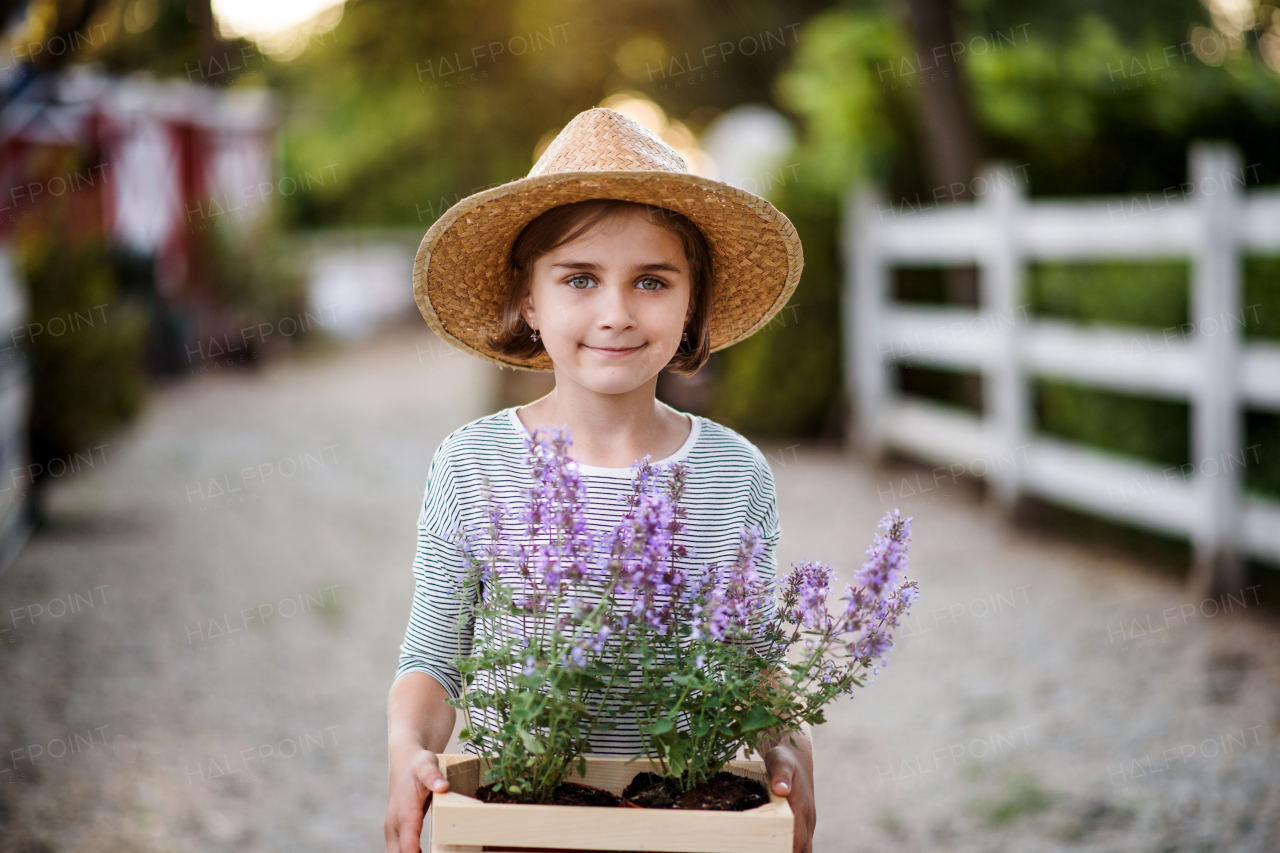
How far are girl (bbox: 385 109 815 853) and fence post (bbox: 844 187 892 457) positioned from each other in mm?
6908

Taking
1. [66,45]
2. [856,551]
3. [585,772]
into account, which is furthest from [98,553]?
[585,772]

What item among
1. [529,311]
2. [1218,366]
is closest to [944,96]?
[1218,366]

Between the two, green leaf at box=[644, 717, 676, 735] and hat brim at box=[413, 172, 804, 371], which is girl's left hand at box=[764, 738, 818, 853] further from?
hat brim at box=[413, 172, 804, 371]

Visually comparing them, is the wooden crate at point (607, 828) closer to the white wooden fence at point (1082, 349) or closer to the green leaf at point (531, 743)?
the green leaf at point (531, 743)

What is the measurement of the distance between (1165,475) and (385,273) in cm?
1827

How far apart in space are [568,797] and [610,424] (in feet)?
1.74

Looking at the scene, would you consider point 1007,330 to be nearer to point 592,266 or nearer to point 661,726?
point 592,266

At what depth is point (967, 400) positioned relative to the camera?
8.12 meters

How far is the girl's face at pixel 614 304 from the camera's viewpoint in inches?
64.5

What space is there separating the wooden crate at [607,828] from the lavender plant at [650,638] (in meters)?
0.06

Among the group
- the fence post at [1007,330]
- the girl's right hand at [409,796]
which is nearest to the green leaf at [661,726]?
the girl's right hand at [409,796]

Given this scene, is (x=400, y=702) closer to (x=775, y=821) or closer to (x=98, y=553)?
(x=775, y=821)

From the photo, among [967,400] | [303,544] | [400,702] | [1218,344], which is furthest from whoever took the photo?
[967,400]

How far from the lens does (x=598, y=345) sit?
64.9 inches
